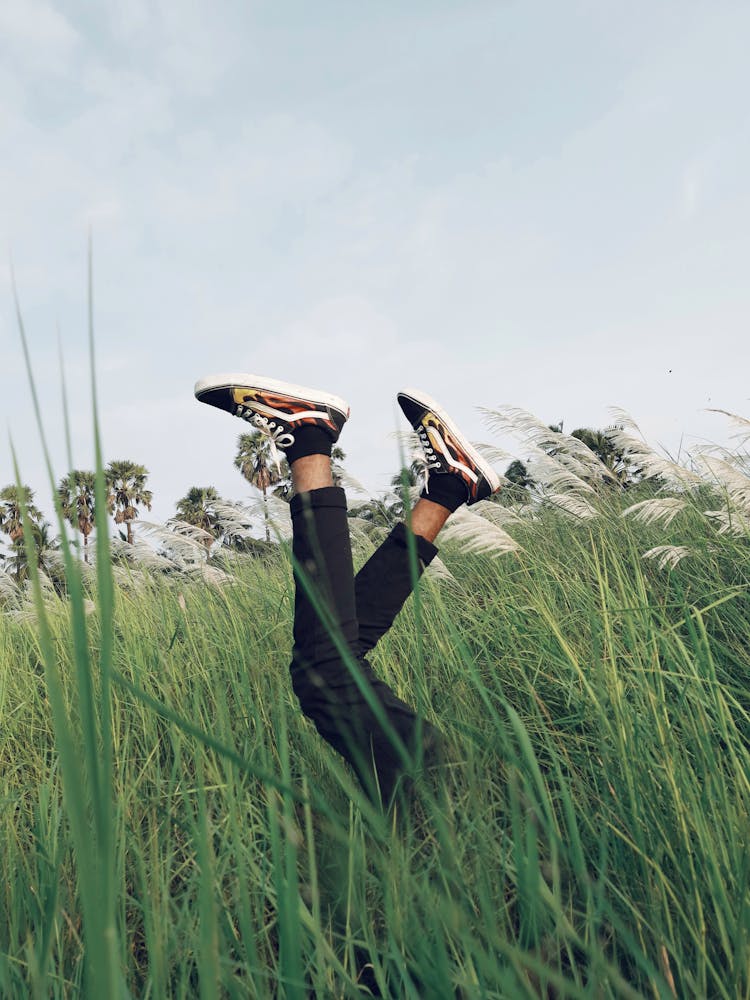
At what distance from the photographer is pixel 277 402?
2176mm

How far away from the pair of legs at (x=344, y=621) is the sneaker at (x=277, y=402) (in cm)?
12

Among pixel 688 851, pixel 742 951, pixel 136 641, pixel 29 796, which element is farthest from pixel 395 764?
pixel 136 641

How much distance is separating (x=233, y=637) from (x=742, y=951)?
2.42 m

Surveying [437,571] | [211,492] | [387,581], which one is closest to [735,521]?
[437,571]

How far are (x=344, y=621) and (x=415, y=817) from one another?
0.54 meters

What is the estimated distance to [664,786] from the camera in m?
1.27

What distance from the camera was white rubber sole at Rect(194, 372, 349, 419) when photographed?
7.25 feet

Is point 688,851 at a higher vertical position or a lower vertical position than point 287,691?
lower

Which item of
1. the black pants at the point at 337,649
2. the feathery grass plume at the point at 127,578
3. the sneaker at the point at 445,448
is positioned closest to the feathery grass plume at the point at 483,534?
the sneaker at the point at 445,448

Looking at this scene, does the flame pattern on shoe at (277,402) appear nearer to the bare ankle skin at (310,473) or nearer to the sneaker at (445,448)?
the bare ankle skin at (310,473)

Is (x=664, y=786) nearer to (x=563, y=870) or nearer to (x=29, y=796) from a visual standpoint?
(x=563, y=870)

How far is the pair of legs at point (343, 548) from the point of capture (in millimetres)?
1767

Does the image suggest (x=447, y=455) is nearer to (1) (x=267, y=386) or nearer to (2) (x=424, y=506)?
(2) (x=424, y=506)

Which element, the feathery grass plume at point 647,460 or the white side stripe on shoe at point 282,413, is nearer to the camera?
the white side stripe on shoe at point 282,413
